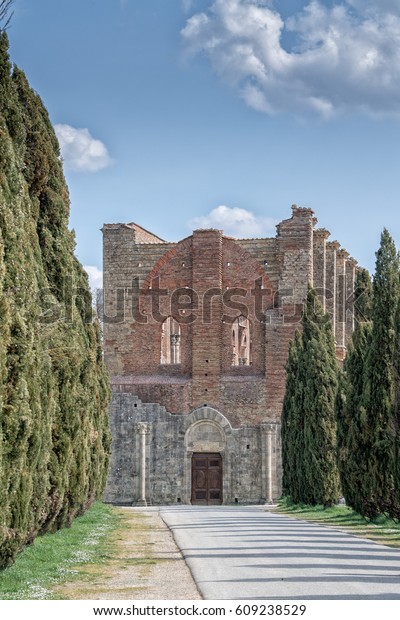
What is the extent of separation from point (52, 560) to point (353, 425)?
31.4 ft

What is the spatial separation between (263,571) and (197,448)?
88.2ft

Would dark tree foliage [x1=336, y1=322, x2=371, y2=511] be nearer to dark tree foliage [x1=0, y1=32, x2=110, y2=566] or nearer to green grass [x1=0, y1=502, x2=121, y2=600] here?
green grass [x1=0, y1=502, x2=121, y2=600]

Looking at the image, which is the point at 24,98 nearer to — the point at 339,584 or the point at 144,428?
the point at 339,584

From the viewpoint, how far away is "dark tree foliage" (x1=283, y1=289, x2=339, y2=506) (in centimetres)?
2753

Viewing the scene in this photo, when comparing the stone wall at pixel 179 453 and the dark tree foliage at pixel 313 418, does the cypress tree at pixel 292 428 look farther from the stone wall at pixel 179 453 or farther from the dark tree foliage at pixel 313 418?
the stone wall at pixel 179 453

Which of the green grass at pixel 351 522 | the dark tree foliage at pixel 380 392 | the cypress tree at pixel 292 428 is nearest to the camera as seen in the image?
the green grass at pixel 351 522

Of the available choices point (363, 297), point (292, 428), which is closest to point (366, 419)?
point (292, 428)

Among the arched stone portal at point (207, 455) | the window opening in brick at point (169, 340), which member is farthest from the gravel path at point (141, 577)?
the window opening in brick at point (169, 340)

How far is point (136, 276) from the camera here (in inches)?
1617

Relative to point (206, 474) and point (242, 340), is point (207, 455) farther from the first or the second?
point (242, 340)

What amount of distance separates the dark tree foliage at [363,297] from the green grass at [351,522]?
5.52 meters

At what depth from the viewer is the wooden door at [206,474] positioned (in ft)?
127

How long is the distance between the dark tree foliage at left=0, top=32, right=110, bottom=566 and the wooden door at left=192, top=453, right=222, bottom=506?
14054mm

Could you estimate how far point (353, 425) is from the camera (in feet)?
70.9
